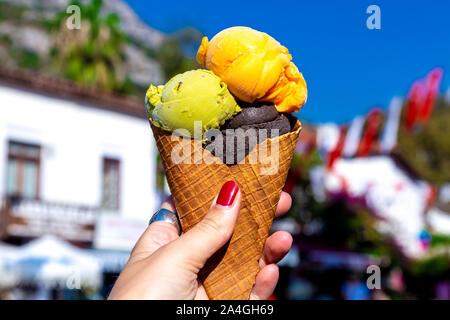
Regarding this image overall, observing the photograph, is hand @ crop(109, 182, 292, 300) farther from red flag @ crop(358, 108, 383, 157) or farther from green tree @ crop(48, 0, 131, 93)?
red flag @ crop(358, 108, 383, 157)

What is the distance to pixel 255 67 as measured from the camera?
2.89m

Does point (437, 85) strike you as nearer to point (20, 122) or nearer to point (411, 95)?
point (411, 95)

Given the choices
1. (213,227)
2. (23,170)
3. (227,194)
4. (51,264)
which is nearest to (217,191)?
(227,194)

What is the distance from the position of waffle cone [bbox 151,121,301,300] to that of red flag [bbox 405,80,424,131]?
2556 cm

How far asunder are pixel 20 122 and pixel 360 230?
13.0 meters

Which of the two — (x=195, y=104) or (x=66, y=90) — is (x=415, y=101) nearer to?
(x=66, y=90)

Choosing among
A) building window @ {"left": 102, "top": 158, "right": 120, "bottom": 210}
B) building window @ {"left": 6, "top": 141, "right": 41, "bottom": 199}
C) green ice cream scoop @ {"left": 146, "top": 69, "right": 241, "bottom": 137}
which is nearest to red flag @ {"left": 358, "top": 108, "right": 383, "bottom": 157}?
building window @ {"left": 102, "top": 158, "right": 120, "bottom": 210}

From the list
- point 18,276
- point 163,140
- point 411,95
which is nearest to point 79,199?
point 18,276

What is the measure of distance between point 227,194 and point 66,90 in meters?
15.2

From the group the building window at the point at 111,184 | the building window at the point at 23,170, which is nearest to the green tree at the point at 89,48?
the building window at the point at 111,184

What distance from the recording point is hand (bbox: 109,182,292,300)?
96.6 inches

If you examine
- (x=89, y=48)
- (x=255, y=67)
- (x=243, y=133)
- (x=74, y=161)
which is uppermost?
(x=89, y=48)

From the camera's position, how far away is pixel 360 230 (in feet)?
71.6

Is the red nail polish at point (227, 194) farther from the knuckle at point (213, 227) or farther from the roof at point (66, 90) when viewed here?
the roof at point (66, 90)
